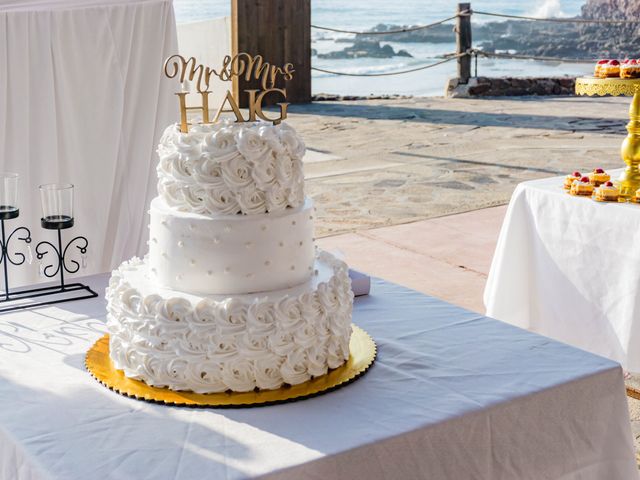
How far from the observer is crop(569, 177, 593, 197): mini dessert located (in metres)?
3.49

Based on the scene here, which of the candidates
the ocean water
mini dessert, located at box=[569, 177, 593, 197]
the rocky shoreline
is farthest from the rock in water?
mini dessert, located at box=[569, 177, 593, 197]

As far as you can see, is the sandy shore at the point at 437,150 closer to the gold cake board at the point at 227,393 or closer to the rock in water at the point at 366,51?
the gold cake board at the point at 227,393

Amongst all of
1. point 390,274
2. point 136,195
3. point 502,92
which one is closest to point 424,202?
point 390,274

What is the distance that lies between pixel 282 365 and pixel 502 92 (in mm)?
10542

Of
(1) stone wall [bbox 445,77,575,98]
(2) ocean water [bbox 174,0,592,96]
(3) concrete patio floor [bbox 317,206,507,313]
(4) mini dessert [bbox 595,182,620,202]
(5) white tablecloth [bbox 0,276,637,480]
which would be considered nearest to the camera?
(5) white tablecloth [bbox 0,276,637,480]

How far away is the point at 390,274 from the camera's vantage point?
4922 mm

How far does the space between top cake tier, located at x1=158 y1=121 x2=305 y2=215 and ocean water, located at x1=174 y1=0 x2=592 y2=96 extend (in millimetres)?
27465

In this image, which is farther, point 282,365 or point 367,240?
point 367,240

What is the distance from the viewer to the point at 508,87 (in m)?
12.0

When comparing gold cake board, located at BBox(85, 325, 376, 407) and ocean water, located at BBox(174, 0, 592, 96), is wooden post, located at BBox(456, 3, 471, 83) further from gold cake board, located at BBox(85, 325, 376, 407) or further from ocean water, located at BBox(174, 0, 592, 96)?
ocean water, located at BBox(174, 0, 592, 96)

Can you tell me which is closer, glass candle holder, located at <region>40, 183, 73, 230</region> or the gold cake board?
the gold cake board

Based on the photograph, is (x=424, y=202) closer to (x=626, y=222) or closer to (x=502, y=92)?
(x=626, y=222)

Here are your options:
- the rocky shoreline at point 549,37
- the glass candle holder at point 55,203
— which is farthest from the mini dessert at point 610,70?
the rocky shoreline at point 549,37

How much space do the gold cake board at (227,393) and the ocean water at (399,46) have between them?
27467mm
